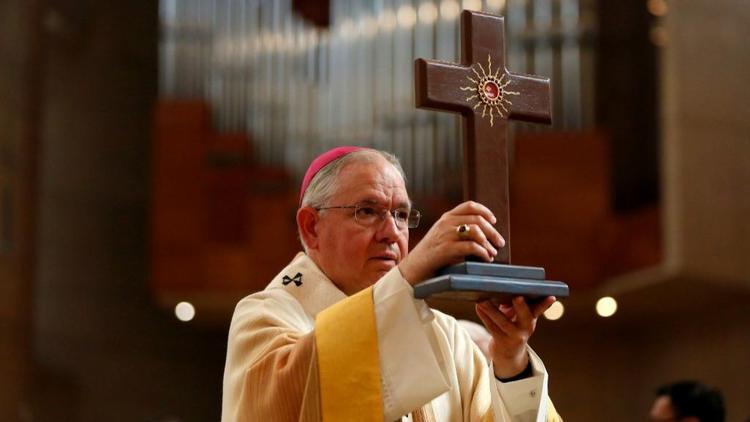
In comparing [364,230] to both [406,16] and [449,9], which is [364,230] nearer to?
[449,9]

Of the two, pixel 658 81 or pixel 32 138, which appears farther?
pixel 32 138

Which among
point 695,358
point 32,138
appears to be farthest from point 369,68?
point 695,358

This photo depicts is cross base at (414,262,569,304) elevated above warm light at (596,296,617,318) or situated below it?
above

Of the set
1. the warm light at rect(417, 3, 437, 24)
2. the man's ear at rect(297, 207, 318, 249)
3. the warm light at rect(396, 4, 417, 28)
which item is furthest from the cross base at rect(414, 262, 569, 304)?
the warm light at rect(396, 4, 417, 28)

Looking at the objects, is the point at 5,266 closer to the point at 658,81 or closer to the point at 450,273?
the point at 658,81

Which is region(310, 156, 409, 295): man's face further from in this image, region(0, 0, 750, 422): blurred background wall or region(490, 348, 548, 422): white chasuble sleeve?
region(0, 0, 750, 422): blurred background wall

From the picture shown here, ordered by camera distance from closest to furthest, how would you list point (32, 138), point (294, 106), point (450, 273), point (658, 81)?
point (450, 273), point (658, 81), point (32, 138), point (294, 106)

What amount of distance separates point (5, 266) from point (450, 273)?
29.3ft

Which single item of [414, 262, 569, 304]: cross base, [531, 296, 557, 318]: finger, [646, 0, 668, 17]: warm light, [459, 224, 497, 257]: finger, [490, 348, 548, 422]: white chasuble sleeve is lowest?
[490, 348, 548, 422]: white chasuble sleeve

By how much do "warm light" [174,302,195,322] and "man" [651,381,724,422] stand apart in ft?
21.7

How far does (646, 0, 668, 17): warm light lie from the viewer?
10.5 m

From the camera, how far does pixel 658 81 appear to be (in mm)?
10961

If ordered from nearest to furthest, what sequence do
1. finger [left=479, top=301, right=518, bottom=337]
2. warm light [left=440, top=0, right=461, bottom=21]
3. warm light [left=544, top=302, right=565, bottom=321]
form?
finger [left=479, top=301, right=518, bottom=337]
warm light [left=544, top=302, right=565, bottom=321]
warm light [left=440, top=0, right=461, bottom=21]

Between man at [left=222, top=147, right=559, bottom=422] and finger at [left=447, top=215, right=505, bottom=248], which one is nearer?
finger at [left=447, top=215, right=505, bottom=248]
